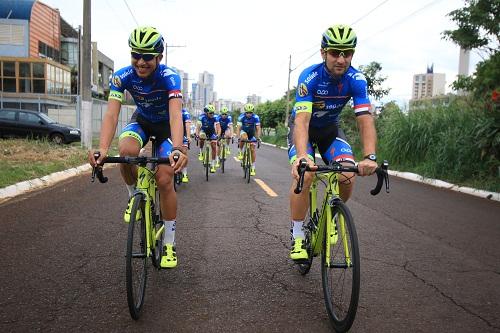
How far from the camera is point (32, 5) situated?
118 ft

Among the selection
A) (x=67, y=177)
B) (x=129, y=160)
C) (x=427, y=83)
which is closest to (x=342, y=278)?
(x=129, y=160)

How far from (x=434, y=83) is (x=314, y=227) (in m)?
130

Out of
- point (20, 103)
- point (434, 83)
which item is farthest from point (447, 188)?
point (434, 83)

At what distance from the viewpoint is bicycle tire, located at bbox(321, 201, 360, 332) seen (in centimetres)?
280

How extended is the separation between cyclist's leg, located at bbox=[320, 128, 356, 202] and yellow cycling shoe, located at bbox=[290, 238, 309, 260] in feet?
1.82

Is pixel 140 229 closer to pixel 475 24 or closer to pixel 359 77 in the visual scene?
pixel 359 77

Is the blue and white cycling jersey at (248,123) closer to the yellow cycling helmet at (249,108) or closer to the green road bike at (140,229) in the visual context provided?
the yellow cycling helmet at (249,108)

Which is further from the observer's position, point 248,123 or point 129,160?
point 248,123

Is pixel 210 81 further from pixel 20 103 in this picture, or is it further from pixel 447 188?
pixel 447 188

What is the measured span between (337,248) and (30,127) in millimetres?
20067

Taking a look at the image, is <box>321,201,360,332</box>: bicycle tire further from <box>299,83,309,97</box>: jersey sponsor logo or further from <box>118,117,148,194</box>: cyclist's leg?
<box>118,117,148,194</box>: cyclist's leg

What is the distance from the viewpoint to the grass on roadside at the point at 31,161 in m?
9.00

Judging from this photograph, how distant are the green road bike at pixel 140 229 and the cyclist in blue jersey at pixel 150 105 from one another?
0.11 metres

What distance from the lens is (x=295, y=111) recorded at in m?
3.95
